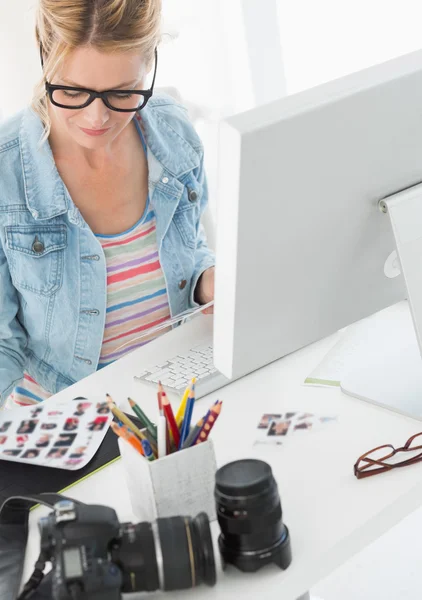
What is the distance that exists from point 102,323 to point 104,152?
13.4 inches

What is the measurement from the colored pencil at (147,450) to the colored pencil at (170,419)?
0.03 meters

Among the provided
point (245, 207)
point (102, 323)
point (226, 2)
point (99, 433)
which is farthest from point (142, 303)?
point (226, 2)

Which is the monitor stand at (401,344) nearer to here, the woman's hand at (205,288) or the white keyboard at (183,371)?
the white keyboard at (183,371)

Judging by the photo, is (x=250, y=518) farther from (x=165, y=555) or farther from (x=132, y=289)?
(x=132, y=289)

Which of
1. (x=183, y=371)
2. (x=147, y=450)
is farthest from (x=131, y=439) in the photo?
(x=183, y=371)

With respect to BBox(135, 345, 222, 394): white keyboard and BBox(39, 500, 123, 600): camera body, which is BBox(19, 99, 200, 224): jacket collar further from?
BBox(39, 500, 123, 600): camera body

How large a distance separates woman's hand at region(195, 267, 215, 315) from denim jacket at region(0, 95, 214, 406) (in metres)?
0.02

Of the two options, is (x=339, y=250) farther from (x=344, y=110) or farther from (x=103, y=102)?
(x=103, y=102)

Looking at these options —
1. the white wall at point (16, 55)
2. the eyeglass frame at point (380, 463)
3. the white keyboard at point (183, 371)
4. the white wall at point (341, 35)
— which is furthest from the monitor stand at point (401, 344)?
the white wall at point (16, 55)

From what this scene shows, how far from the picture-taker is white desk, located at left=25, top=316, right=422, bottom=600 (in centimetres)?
94

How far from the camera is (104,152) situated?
1675 mm

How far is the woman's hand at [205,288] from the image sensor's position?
1.74 metres

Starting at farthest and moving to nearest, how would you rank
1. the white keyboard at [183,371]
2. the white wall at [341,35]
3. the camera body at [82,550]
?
1. the white wall at [341,35]
2. the white keyboard at [183,371]
3. the camera body at [82,550]

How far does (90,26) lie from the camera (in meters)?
1.41
